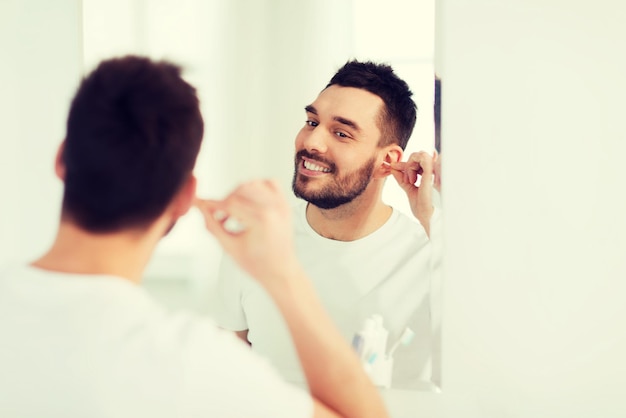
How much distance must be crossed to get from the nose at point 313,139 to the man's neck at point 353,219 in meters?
0.11

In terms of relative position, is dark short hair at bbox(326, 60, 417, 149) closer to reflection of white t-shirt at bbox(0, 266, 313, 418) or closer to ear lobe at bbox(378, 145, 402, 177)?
ear lobe at bbox(378, 145, 402, 177)

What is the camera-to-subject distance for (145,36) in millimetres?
1224

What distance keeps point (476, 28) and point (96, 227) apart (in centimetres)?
76

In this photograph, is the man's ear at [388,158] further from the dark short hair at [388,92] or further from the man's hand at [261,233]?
the man's hand at [261,233]

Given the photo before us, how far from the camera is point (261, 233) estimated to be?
0.79 metres

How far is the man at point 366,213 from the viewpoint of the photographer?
1.11m

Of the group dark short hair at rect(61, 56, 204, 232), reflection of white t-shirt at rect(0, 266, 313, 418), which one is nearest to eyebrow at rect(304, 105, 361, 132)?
dark short hair at rect(61, 56, 204, 232)

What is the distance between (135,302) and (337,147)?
1.85ft

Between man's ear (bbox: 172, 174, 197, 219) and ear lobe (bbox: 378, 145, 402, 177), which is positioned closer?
man's ear (bbox: 172, 174, 197, 219)

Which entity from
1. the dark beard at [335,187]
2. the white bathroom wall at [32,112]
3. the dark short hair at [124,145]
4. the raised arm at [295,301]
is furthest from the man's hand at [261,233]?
the white bathroom wall at [32,112]

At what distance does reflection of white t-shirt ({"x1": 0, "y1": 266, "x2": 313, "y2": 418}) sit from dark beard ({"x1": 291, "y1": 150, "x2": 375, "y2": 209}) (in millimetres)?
516

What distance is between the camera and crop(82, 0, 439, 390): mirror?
1114mm

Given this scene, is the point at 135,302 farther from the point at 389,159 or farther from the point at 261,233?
the point at 389,159

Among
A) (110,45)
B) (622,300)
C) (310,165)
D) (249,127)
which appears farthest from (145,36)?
(622,300)
